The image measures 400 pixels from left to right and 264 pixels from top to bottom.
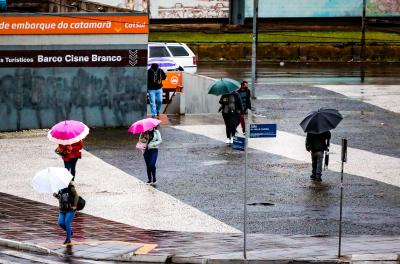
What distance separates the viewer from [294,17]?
6169 cm

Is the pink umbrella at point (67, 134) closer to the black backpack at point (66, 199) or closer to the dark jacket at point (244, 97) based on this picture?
the black backpack at point (66, 199)

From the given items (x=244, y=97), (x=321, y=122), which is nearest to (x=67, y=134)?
(x=321, y=122)

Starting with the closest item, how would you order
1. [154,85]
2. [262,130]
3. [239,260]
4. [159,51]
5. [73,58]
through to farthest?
[239,260]
[262,130]
[73,58]
[154,85]
[159,51]

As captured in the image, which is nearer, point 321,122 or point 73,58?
point 321,122

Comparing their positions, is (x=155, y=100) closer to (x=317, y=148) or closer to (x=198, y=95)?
(x=198, y=95)

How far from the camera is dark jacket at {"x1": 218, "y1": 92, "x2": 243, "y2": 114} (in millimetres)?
29266

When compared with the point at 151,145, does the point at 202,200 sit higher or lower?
lower

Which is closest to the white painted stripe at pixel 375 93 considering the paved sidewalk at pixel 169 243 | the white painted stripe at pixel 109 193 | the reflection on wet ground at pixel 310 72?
the reflection on wet ground at pixel 310 72

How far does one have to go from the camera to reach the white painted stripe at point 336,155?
1016 inches

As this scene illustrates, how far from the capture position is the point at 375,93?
40031 millimetres

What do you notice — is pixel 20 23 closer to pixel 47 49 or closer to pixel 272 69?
pixel 47 49

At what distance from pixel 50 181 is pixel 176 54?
26.6 metres

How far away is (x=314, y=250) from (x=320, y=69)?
31606 millimetres

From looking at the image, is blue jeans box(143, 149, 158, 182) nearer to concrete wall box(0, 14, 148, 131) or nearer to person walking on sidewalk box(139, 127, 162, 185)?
person walking on sidewalk box(139, 127, 162, 185)
